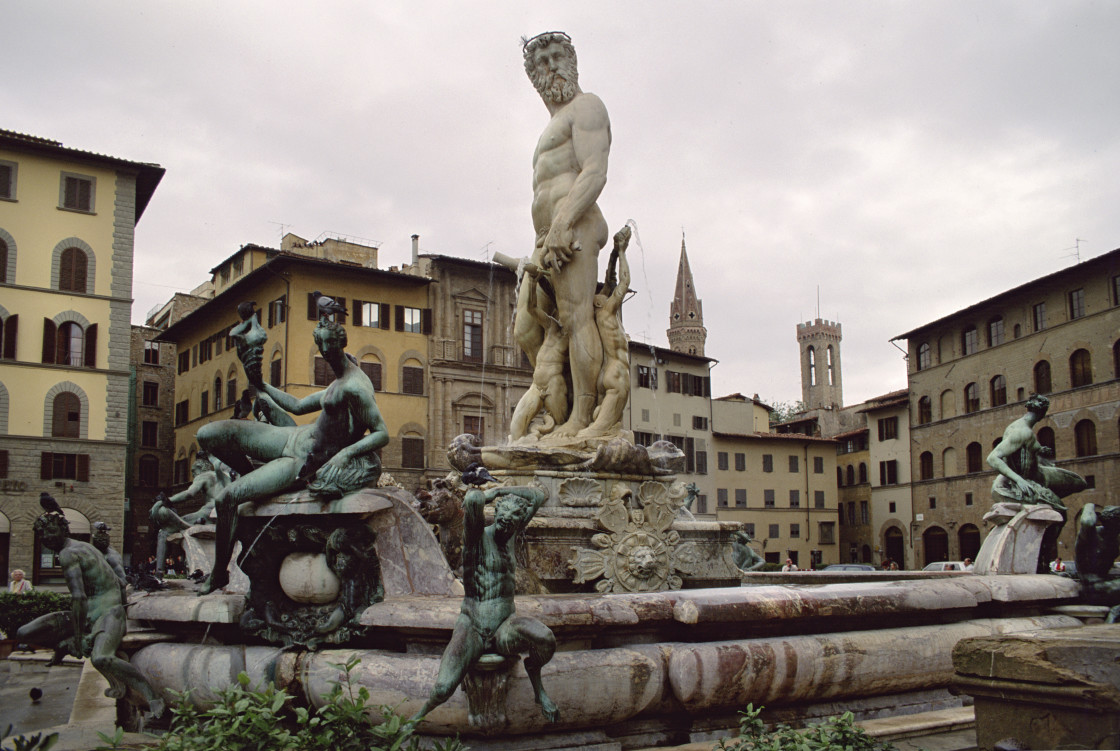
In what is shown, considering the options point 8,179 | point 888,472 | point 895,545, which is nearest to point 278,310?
point 8,179

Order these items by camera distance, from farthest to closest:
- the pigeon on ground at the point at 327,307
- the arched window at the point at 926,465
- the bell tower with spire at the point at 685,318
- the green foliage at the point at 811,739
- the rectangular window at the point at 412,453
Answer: the bell tower with spire at the point at 685,318 < the arched window at the point at 926,465 < the rectangular window at the point at 412,453 < the pigeon on ground at the point at 327,307 < the green foliage at the point at 811,739

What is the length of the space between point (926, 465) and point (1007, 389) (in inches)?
299

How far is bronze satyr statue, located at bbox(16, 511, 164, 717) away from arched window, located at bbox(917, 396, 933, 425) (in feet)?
169

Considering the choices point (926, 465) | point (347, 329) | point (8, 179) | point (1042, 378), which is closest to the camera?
point (8, 179)

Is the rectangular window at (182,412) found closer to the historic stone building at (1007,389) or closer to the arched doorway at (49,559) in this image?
the arched doorway at (49,559)

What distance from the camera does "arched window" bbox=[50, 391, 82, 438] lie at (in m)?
35.5

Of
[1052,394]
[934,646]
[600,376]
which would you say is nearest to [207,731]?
[934,646]

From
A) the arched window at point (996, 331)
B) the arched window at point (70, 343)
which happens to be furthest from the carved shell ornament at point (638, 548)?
the arched window at point (996, 331)

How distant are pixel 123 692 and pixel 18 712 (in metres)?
3.11

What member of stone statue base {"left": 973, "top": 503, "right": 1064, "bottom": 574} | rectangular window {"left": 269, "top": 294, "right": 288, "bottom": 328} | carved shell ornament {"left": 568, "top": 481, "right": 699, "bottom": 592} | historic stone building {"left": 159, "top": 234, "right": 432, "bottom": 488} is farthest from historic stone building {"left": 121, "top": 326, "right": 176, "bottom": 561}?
stone statue base {"left": 973, "top": 503, "right": 1064, "bottom": 574}

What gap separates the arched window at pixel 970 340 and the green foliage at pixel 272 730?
50224 millimetres

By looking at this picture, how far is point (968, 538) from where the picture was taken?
4866 cm

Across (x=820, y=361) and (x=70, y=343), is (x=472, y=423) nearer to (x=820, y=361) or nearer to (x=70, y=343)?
(x=70, y=343)

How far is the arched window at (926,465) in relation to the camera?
5272 cm
